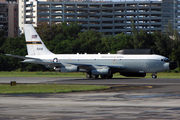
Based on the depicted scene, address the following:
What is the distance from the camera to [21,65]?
11119cm

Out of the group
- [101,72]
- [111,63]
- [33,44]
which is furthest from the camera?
[33,44]

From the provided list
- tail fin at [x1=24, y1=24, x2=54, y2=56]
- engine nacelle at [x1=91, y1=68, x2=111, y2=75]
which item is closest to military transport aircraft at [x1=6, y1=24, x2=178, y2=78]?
engine nacelle at [x1=91, y1=68, x2=111, y2=75]

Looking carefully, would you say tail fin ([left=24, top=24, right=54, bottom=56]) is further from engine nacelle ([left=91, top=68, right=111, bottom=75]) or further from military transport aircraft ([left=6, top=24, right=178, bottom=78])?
engine nacelle ([left=91, top=68, right=111, bottom=75])

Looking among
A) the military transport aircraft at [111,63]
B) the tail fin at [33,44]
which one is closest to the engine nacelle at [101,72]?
the military transport aircraft at [111,63]

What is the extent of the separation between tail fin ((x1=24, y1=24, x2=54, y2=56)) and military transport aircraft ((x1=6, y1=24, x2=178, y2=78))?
81.9 inches

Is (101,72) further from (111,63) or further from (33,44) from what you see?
(33,44)

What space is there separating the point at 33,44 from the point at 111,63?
1732 centimetres

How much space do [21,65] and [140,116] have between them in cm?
9597

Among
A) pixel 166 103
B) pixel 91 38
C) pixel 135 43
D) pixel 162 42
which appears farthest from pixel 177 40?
pixel 166 103

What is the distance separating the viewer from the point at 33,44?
72.2 meters

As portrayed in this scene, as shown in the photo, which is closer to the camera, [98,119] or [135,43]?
[98,119]

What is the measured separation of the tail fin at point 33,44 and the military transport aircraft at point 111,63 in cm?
208

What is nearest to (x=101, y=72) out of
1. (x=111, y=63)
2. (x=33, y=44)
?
(x=111, y=63)

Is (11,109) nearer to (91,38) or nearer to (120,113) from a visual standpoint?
(120,113)
